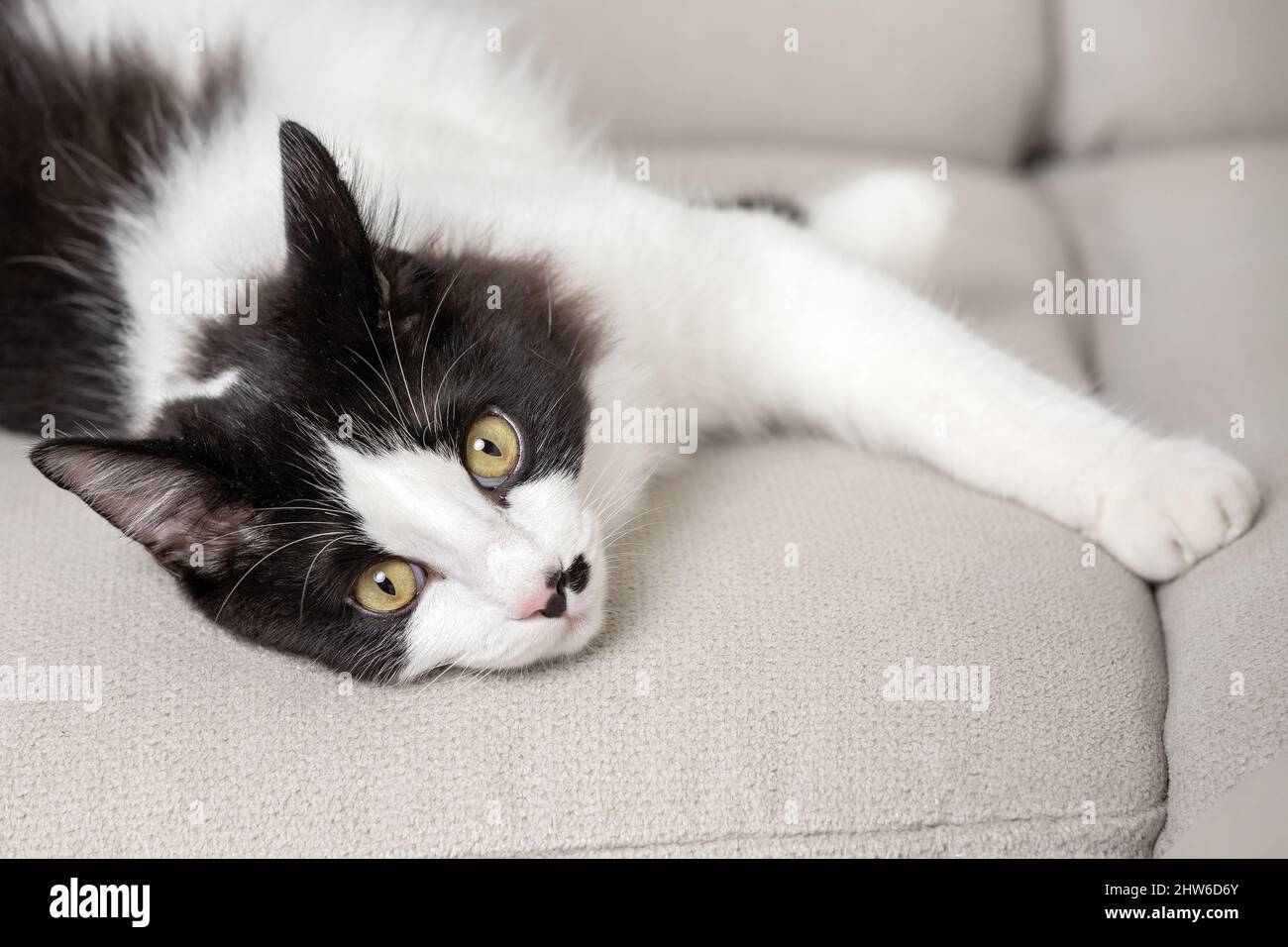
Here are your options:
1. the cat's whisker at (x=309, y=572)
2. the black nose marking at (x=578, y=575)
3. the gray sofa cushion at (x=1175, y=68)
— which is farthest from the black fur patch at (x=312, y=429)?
the gray sofa cushion at (x=1175, y=68)

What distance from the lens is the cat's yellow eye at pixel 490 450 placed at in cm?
117

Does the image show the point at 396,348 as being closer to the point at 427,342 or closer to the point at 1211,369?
the point at 427,342

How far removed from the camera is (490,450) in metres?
1.18

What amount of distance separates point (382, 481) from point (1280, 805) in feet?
2.96

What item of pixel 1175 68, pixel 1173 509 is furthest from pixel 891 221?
pixel 1175 68

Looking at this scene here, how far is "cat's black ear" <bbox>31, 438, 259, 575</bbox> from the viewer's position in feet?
3.50

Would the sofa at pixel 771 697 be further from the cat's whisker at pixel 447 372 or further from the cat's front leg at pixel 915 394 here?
the cat's whisker at pixel 447 372

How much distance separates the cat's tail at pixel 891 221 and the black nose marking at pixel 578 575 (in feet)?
3.12

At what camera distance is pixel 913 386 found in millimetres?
1424

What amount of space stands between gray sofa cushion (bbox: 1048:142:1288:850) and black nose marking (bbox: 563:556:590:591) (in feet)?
2.11

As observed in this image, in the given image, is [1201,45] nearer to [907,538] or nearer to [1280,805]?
[907,538]

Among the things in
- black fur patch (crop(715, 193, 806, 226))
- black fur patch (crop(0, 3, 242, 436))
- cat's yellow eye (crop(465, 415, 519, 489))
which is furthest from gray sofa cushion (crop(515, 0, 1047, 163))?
cat's yellow eye (crop(465, 415, 519, 489))

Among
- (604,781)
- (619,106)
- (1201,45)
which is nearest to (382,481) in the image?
(604,781)

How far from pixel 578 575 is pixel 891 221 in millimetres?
1072
